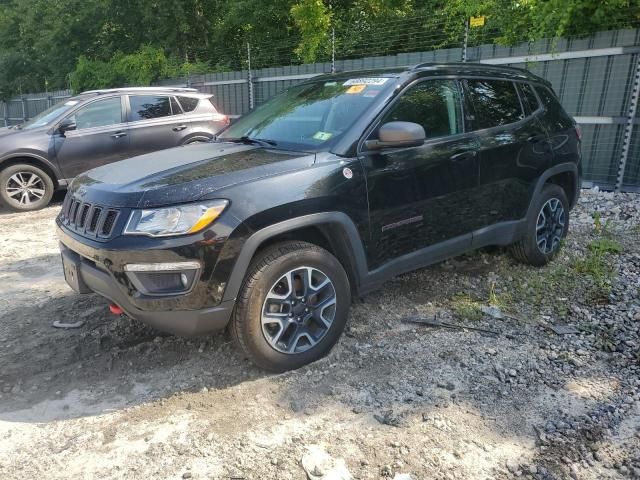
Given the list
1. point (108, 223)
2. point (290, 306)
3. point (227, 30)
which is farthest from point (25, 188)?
point (227, 30)

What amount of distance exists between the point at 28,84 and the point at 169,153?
2546cm

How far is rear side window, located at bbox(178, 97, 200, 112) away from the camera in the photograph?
8947mm

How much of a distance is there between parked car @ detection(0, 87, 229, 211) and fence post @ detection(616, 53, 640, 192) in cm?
628

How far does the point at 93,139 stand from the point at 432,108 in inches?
238

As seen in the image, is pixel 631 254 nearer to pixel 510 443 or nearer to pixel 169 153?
pixel 510 443

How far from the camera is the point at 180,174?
10.1ft

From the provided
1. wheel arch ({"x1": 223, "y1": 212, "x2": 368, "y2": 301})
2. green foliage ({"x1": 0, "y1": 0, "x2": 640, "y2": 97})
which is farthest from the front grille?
green foliage ({"x1": 0, "y1": 0, "x2": 640, "y2": 97})

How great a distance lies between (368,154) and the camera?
134 inches

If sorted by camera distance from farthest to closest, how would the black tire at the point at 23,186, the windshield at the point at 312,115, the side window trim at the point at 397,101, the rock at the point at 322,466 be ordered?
the black tire at the point at 23,186 < the windshield at the point at 312,115 < the side window trim at the point at 397,101 < the rock at the point at 322,466

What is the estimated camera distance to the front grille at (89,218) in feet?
9.66

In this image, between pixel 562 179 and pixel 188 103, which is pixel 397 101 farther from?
pixel 188 103

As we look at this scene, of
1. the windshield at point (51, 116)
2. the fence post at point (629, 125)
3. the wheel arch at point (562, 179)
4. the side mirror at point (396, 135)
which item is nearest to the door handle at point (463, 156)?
the side mirror at point (396, 135)

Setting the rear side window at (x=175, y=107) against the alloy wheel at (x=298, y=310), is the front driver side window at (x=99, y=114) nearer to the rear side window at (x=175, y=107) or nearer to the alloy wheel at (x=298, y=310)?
the rear side window at (x=175, y=107)

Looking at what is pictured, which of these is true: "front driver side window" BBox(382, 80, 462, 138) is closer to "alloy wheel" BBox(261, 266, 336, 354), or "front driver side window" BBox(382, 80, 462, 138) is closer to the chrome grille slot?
"alloy wheel" BBox(261, 266, 336, 354)
